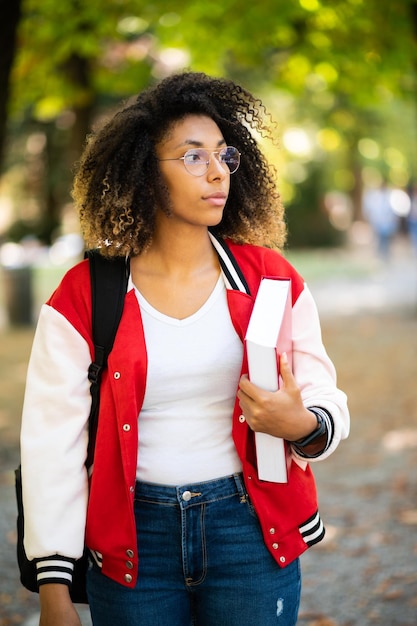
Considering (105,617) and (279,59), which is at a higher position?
(279,59)

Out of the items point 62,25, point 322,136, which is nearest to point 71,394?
point 62,25

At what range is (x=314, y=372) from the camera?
228 cm

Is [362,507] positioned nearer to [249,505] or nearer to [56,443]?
[249,505]

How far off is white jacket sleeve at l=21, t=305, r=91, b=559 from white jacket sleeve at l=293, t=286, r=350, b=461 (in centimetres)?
56

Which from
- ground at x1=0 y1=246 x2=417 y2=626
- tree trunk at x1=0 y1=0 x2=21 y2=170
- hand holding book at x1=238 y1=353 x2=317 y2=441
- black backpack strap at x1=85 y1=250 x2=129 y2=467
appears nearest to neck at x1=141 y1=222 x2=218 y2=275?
black backpack strap at x1=85 y1=250 x2=129 y2=467

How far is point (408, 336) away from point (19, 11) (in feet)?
24.1

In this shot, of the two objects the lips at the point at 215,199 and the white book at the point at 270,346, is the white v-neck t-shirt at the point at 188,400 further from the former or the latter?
the lips at the point at 215,199

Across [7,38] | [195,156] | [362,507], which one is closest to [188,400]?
[195,156]

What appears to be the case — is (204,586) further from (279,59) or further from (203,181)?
(279,59)

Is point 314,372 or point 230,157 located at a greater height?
point 230,157

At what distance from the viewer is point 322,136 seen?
1809cm

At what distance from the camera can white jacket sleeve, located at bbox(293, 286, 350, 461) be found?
7.31 ft

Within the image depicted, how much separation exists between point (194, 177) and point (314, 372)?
0.62 meters

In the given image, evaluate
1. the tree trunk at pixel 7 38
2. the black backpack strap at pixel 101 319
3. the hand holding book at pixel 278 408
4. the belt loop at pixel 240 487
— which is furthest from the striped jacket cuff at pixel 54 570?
the tree trunk at pixel 7 38
